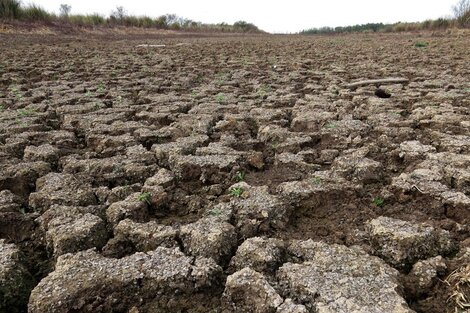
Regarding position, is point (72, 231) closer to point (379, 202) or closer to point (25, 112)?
point (379, 202)

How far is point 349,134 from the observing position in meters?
3.02

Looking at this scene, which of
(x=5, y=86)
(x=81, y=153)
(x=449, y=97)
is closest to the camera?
(x=81, y=153)

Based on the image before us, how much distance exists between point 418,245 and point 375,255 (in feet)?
0.53

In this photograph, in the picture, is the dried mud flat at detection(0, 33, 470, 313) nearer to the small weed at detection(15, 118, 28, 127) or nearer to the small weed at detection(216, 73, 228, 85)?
the small weed at detection(15, 118, 28, 127)

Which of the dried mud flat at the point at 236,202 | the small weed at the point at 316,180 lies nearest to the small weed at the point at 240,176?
the dried mud flat at the point at 236,202

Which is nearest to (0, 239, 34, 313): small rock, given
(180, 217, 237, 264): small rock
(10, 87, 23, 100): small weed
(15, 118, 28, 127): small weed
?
(180, 217, 237, 264): small rock

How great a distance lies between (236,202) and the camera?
209cm

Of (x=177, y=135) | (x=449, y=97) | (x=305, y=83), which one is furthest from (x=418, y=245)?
(x=305, y=83)

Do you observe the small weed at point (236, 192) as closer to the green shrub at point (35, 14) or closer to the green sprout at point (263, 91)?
the green sprout at point (263, 91)

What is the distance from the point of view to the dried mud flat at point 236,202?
1.51 m

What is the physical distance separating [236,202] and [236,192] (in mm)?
112

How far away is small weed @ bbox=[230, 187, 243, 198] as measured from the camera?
7.15 feet

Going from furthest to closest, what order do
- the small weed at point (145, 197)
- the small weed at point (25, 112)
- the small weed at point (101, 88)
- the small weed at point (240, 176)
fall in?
the small weed at point (101, 88) < the small weed at point (25, 112) < the small weed at point (240, 176) < the small weed at point (145, 197)

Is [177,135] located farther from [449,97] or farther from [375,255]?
[449,97]
